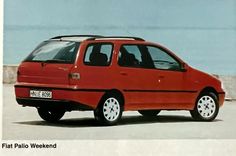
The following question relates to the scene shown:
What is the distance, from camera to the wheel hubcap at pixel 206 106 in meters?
7.44

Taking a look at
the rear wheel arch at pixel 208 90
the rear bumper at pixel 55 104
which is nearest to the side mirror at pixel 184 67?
the rear wheel arch at pixel 208 90

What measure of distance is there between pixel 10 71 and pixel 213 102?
8.07 ft

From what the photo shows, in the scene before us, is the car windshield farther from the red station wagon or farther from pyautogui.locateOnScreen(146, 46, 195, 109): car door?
pyautogui.locateOnScreen(146, 46, 195, 109): car door

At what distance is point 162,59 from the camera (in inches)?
285

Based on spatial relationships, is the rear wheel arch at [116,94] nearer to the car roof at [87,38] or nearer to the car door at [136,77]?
the car door at [136,77]

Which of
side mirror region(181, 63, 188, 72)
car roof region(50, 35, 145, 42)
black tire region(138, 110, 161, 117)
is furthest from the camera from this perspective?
side mirror region(181, 63, 188, 72)

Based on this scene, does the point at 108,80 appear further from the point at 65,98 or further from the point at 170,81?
the point at 170,81

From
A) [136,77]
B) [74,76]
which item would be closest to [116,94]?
[136,77]

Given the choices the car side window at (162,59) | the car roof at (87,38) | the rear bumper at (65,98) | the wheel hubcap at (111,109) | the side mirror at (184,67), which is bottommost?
Answer: the wheel hubcap at (111,109)

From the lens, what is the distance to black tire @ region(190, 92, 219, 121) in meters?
7.41

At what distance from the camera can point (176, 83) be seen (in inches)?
285

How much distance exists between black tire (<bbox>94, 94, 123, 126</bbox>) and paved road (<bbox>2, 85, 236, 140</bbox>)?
8cm

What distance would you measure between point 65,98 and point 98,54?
624 mm

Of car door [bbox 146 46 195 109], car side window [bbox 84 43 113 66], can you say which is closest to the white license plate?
car side window [bbox 84 43 113 66]
